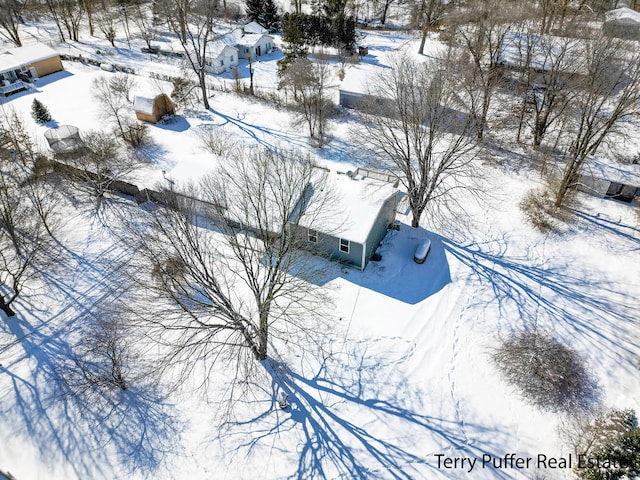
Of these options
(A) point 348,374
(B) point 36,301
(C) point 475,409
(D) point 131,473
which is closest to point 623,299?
(C) point 475,409

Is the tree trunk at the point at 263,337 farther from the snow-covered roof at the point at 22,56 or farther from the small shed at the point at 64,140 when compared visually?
the snow-covered roof at the point at 22,56

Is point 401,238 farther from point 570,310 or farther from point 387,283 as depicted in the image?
point 570,310

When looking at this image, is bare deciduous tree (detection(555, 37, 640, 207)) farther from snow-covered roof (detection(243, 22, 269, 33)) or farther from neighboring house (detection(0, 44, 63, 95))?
neighboring house (detection(0, 44, 63, 95))

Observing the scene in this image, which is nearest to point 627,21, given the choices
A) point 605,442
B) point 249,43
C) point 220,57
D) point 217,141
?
point 249,43

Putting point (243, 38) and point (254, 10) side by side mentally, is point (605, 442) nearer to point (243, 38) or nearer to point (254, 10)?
point (243, 38)

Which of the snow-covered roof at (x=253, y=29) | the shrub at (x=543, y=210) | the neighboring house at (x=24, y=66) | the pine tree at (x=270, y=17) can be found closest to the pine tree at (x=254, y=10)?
the pine tree at (x=270, y=17)
